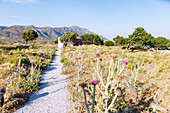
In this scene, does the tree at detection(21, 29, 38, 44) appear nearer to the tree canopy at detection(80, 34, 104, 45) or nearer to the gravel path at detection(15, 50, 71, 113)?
the tree canopy at detection(80, 34, 104, 45)

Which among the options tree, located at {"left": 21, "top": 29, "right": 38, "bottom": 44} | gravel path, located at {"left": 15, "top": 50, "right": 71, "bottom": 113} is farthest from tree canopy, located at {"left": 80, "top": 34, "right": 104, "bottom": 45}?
gravel path, located at {"left": 15, "top": 50, "right": 71, "bottom": 113}

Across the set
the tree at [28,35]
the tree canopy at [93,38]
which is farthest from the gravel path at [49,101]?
the tree canopy at [93,38]

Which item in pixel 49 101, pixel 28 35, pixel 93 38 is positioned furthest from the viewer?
pixel 93 38

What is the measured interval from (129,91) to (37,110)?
300cm

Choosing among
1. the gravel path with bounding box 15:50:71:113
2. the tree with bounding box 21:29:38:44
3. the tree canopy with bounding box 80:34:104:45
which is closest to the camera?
the gravel path with bounding box 15:50:71:113

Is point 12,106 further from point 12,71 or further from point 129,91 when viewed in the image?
Answer: point 129,91

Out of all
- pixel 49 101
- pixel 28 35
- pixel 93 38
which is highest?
pixel 93 38

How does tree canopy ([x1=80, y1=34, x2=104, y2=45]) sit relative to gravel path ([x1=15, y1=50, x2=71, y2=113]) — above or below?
above

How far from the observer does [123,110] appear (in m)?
2.83

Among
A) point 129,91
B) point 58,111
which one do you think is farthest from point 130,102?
point 58,111

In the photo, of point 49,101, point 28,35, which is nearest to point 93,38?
point 28,35

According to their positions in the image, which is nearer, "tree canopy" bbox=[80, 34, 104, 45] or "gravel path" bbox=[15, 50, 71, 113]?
"gravel path" bbox=[15, 50, 71, 113]

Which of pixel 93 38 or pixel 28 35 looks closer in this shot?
pixel 28 35

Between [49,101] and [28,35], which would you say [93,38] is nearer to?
[28,35]
